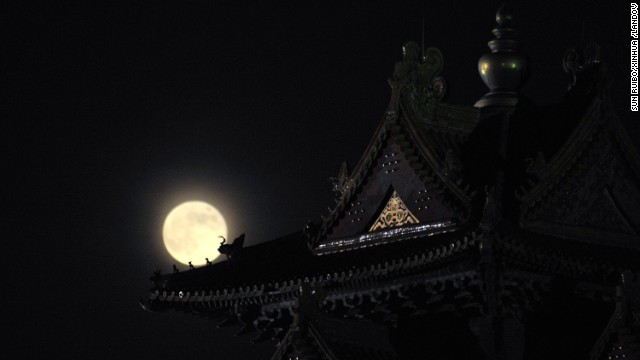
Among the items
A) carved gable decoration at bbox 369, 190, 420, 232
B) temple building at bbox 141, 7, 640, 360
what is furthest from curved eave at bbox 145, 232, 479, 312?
carved gable decoration at bbox 369, 190, 420, 232

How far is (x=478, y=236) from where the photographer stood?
2670 cm

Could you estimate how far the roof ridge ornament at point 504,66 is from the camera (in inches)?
1220

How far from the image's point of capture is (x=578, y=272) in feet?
91.6

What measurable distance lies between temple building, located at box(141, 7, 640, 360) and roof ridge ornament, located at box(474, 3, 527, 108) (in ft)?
0.07

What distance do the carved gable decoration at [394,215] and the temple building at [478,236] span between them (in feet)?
0.09

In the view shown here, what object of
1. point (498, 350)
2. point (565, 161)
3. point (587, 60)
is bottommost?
point (498, 350)

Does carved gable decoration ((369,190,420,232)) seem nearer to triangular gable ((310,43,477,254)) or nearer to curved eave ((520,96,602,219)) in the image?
triangular gable ((310,43,477,254))

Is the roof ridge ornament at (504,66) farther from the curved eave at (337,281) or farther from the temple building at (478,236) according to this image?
the curved eave at (337,281)

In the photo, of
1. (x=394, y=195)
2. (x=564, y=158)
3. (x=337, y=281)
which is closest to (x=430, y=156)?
(x=394, y=195)

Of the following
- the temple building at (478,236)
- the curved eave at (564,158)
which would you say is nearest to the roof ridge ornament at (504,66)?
the temple building at (478,236)

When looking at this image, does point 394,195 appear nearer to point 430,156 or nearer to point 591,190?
point 430,156

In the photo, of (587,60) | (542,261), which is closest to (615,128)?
(587,60)

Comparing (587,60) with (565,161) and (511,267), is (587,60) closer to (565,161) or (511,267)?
(565,161)

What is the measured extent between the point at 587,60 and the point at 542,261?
13.7ft
